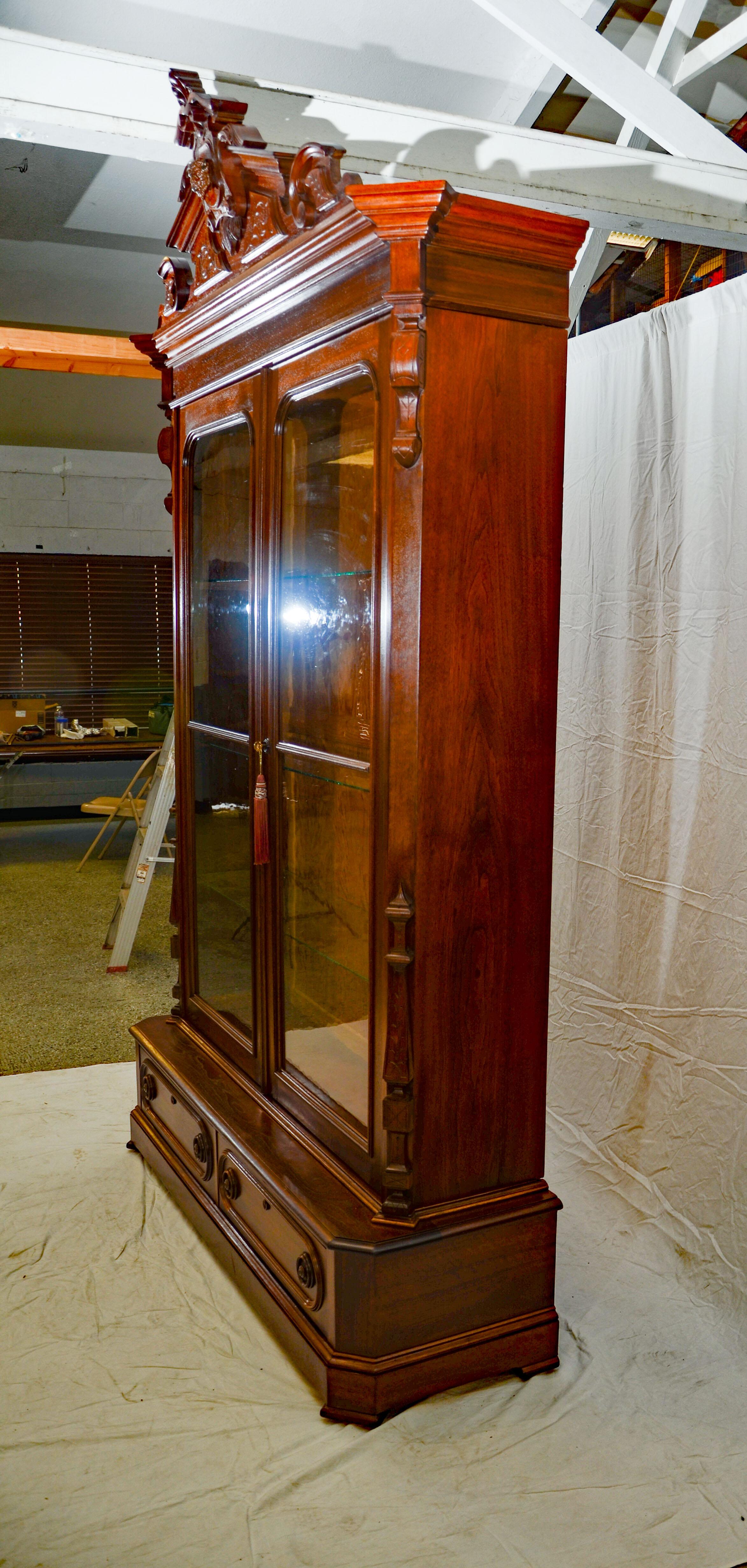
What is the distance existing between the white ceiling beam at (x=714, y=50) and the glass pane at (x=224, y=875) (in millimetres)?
1900

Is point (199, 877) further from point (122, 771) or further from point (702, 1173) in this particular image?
point (122, 771)

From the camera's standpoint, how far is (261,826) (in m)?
2.36

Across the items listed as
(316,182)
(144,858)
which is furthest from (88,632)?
(316,182)

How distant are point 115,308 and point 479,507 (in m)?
3.47

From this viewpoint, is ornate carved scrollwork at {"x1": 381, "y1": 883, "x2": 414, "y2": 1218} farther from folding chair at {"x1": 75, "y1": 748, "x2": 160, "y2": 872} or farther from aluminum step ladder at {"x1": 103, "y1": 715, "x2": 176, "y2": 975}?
folding chair at {"x1": 75, "y1": 748, "x2": 160, "y2": 872}

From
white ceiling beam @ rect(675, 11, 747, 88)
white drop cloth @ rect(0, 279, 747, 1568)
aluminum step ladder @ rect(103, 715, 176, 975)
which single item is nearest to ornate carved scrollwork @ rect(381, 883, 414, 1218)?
white drop cloth @ rect(0, 279, 747, 1568)

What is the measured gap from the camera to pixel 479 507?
1879mm

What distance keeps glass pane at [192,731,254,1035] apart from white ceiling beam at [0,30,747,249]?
1363 millimetres

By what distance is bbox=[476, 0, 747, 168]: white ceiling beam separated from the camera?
86.7 inches

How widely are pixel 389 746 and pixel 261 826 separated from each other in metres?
0.54

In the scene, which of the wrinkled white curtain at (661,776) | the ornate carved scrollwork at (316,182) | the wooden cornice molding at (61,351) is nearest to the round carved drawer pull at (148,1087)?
the wrinkled white curtain at (661,776)

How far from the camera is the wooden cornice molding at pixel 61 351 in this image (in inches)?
184

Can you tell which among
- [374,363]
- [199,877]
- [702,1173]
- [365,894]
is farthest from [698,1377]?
[374,363]

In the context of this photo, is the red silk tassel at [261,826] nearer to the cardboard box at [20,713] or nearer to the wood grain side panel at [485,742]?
the wood grain side panel at [485,742]
